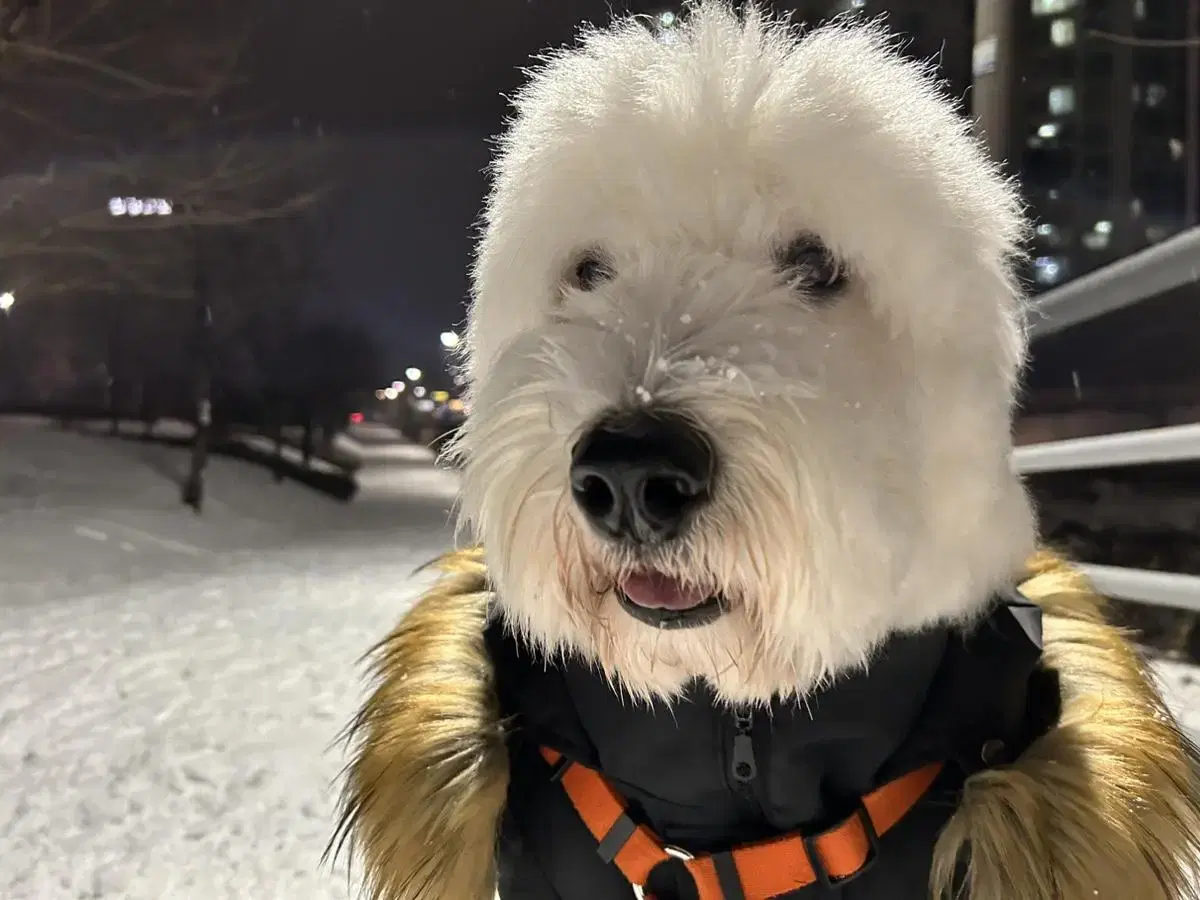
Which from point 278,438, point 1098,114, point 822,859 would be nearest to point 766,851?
point 822,859

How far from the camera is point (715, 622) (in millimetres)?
1054

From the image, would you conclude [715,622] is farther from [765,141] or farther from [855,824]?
[765,141]

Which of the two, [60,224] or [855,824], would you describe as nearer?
[855,824]

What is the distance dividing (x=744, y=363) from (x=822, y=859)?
0.66 metres

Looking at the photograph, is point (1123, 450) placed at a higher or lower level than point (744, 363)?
lower

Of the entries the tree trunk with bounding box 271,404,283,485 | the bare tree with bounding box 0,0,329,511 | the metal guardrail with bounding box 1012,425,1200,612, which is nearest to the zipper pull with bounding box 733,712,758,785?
the metal guardrail with bounding box 1012,425,1200,612

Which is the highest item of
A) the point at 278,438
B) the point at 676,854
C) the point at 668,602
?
the point at 668,602

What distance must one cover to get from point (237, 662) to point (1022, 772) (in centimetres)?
367

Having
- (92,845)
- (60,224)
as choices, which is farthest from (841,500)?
(60,224)

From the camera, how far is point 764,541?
37.5 inches

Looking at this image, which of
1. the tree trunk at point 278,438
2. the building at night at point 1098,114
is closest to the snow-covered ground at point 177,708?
the building at night at point 1098,114

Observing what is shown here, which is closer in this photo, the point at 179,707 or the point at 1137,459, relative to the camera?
the point at 1137,459

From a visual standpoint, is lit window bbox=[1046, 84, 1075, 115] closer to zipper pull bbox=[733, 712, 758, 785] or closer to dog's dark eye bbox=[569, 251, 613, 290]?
dog's dark eye bbox=[569, 251, 613, 290]

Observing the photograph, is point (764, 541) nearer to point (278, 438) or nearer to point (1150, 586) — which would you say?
point (1150, 586)
